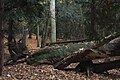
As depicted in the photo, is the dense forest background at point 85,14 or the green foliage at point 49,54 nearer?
the dense forest background at point 85,14

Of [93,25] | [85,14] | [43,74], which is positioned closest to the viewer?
[93,25]

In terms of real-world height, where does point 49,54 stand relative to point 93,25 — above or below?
below

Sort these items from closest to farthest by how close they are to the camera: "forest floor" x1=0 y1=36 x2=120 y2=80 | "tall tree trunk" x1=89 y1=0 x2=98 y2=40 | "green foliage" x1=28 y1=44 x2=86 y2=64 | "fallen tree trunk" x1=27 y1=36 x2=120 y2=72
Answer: "tall tree trunk" x1=89 y1=0 x2=98 y2=40
"forest floor" x1=0 y1=36 x2=120 y2=80
"fallen tree trunk" x1=27 y1=36 x2=120 y2=72
"green foliage" x1=28 y1=44 x2=86 y2=64

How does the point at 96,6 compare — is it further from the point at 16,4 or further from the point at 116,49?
the point at 16,4

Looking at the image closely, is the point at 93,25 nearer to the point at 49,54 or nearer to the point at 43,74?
the point at 43,74

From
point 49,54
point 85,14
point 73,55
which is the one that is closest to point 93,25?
point 85,14

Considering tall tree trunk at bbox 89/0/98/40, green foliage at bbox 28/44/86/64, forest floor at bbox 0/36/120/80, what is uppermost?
tall tree trunk at bbox 89/0/98/40

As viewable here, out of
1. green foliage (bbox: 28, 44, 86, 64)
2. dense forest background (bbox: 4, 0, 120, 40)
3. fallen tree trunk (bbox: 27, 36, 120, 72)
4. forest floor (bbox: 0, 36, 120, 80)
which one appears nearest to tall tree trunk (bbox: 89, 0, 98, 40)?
dense forest background (bbox: 4, 0, 120, 40)

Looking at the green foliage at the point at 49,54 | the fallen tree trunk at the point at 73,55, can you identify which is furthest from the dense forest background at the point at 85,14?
the green foliage at the point at 49,54

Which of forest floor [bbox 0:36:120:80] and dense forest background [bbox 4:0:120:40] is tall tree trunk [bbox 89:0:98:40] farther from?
forest floor [bbox 0:36:120:80]

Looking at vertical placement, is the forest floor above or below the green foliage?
below

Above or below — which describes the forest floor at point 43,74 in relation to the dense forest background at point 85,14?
below

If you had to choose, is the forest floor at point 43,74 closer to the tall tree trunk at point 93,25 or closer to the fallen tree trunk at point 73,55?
the fallen tree trunk at point 73,55

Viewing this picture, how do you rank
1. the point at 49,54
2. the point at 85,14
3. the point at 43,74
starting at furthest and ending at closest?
1. the point at 49,54
2. the point at 43,74
3. the point at 85,14
